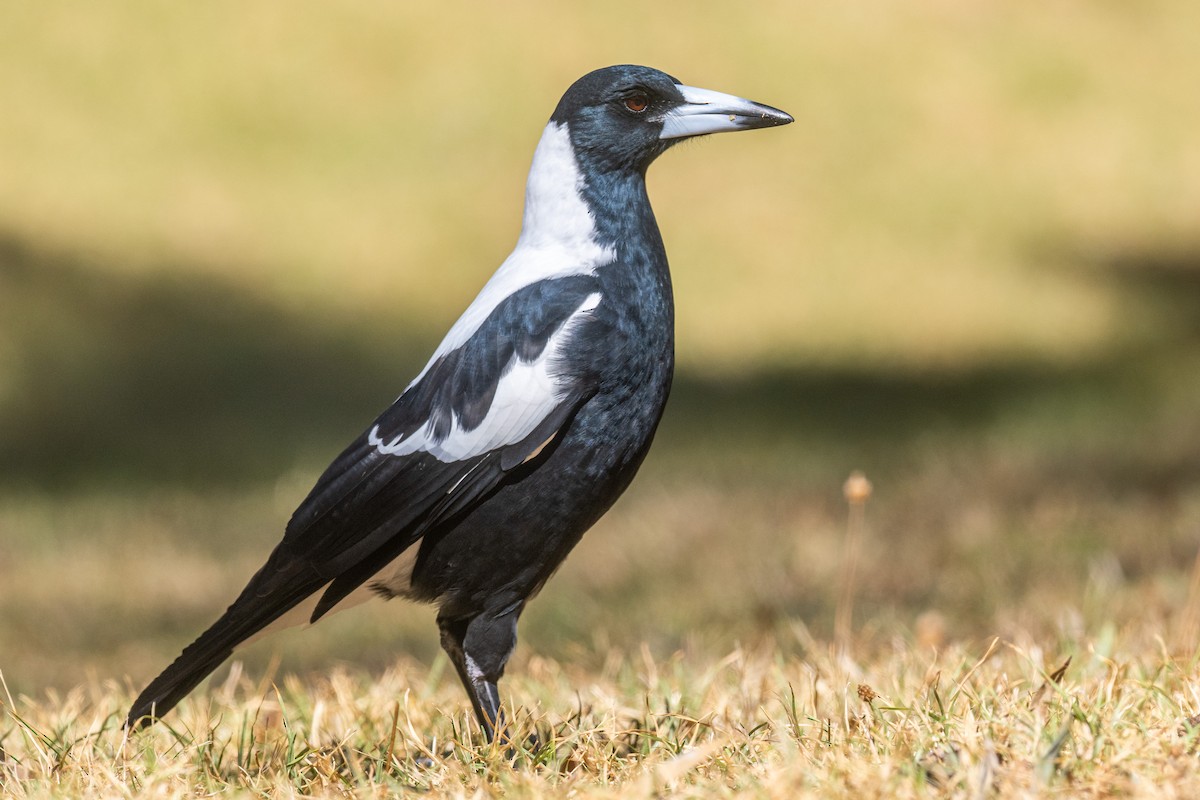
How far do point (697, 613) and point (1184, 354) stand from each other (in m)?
3.72

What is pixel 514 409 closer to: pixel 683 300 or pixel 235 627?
pixel 235 627

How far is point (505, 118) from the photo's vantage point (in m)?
8.38

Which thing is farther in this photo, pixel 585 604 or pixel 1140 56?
pixel 1140 56

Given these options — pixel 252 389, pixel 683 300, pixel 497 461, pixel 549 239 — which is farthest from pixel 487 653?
pixel 683 300

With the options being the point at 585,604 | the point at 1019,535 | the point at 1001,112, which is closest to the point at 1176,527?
the point at 1019,535

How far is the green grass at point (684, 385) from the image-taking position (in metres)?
2.23

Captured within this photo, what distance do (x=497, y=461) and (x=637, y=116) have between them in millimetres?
668

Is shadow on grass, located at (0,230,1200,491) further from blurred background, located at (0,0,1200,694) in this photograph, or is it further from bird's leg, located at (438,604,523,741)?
bird's leg, located at (438,604,523,741)

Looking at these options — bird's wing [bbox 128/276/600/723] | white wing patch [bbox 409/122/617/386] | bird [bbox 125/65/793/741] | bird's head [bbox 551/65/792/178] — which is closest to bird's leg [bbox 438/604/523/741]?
bird [bbox 125/65/793/741]

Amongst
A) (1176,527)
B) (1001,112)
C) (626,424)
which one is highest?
(1001,112)

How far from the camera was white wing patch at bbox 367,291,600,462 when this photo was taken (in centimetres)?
220

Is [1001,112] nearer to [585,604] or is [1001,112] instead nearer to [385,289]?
[385,289]

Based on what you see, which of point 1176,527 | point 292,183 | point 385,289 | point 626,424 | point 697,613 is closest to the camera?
point 626,424

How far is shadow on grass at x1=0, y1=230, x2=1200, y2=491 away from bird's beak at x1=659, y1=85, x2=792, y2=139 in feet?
10.7
